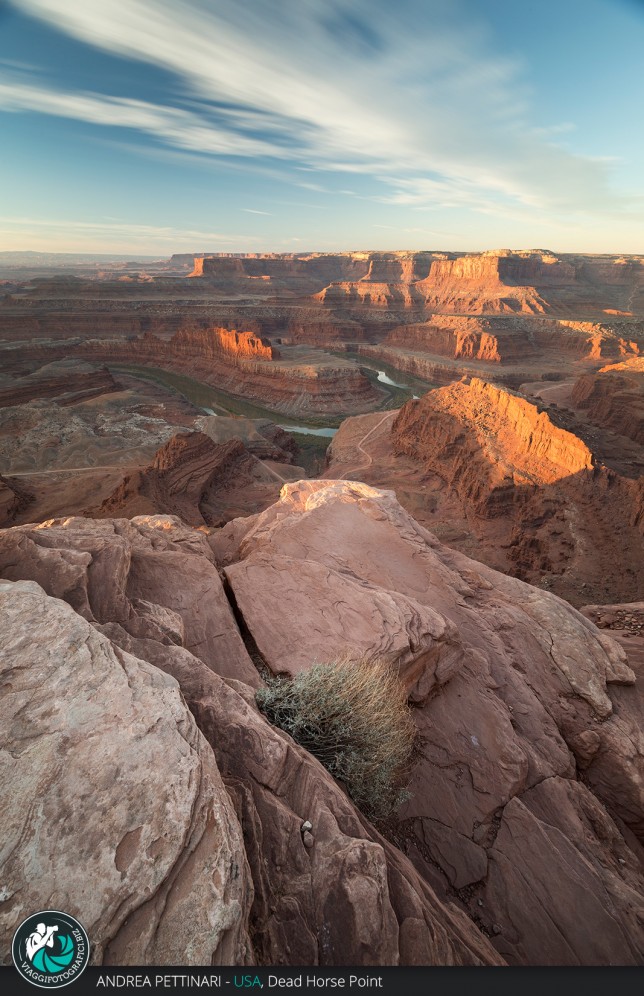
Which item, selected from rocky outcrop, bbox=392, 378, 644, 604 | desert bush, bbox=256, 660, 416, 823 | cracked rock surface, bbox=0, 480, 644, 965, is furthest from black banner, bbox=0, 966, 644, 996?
rocky outcrop, bbox=392, 378, 644, 604

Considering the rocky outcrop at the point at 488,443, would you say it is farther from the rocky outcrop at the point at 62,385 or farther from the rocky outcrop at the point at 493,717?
the rocky outcrop at the point at 62,385

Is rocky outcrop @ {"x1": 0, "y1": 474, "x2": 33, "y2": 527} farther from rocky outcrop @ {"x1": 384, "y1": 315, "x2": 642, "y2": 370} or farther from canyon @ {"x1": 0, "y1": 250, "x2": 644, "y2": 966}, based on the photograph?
rocky outcrop @ {"x1": 384, "y1": 315, "x2": 642, "y2": 370}

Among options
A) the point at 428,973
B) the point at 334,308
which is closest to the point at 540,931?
the point at 428,973

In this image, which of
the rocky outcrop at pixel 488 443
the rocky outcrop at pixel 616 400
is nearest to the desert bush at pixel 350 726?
the rocky outcrop at pixel 488 443

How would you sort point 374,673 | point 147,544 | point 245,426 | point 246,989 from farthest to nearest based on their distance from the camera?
point 245,426 → point 147,544 → point 374,673 → point 246,989

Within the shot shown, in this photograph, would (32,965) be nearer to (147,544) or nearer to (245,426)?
(147,544)

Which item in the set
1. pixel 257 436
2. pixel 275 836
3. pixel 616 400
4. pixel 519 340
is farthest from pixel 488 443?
pixel 519 340
